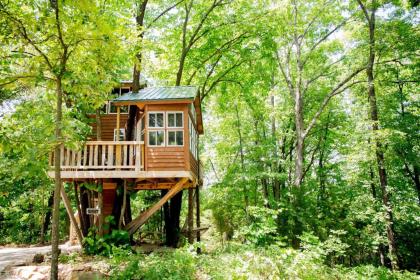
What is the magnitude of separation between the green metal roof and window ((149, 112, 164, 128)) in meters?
0.54

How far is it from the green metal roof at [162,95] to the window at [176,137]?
113 cm

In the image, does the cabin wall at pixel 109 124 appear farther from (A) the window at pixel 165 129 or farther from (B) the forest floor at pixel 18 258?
(B) the forest floor at pixel 18 258

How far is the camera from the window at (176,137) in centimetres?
1084

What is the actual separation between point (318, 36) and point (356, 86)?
3639 mm

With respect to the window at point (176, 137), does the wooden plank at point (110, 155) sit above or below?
below

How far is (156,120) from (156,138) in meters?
0.65

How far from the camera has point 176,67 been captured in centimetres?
1709

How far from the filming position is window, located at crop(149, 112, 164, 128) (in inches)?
431

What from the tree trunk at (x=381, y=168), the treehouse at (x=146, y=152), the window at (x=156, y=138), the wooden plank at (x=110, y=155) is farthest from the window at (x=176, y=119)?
the tree trunk at (x=381, y=168)

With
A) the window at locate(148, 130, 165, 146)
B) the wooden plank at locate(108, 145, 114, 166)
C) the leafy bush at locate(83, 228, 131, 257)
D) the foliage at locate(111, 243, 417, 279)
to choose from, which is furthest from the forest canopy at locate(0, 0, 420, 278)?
the window at locate(148, 130, 165, 146)

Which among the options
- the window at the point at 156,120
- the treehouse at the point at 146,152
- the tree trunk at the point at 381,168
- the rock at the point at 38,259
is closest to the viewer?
the rock at the point at 38,259

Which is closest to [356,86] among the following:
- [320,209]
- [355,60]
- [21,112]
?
[355,60]

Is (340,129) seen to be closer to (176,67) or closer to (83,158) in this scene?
(176,67)

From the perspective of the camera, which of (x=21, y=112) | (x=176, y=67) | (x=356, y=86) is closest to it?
(x=21, y=112)
